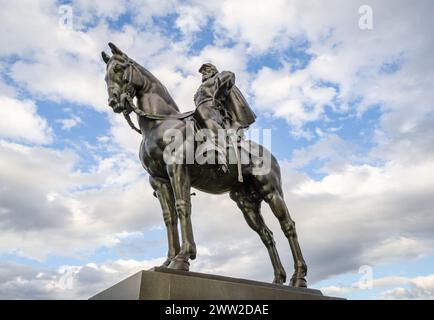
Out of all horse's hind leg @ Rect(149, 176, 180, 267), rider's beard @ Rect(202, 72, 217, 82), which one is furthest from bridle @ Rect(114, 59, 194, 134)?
rider's beard @ Rect(202, 72, 217, 82)

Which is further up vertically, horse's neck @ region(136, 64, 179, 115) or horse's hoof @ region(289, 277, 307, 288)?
horse's neck @ region(136, 64, 179, 115)

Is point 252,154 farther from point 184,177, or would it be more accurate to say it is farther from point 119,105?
point 119,105

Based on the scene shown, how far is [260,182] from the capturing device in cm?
A: 955

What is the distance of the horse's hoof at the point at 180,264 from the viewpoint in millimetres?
7388

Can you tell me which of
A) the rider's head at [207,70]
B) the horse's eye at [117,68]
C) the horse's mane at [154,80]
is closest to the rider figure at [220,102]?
the rider's head at [207,70]

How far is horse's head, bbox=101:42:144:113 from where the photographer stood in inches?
339

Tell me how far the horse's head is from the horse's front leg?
1593mm

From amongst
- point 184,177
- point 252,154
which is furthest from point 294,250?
point 184,177

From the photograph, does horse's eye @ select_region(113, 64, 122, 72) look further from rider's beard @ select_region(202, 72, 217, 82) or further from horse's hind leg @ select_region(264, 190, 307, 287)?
horse's hind leg @ select_region(264, 190, 307, 287)

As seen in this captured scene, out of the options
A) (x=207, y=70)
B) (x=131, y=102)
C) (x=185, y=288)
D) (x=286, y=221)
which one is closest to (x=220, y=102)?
(x=207, y=70)

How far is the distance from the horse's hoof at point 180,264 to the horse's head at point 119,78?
300 cm

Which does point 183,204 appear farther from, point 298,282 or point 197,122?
point 298,282

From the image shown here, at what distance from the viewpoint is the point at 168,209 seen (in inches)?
344
